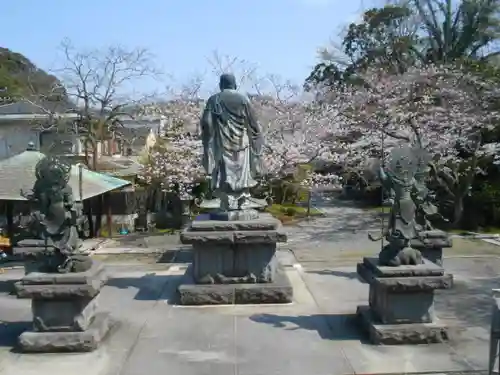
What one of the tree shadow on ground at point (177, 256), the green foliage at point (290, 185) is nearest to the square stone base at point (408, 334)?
the tree shadow on ground at point (177, 256)

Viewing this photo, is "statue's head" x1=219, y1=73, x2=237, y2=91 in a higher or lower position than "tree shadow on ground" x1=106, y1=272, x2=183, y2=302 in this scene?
higher

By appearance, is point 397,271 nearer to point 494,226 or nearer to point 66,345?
point 66,345

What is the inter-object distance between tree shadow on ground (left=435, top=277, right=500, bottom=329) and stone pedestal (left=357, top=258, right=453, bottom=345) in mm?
1150

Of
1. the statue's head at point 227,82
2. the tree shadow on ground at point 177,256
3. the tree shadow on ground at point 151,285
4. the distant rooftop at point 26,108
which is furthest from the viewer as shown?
the distant rooftop at point 26,108

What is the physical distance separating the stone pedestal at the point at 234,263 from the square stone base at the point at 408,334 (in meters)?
2.21

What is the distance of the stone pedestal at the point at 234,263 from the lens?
855 cm

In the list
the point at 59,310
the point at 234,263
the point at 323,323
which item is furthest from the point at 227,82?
the point at 59,310

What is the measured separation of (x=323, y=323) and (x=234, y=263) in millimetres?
1915

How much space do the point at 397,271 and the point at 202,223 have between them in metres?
3.37

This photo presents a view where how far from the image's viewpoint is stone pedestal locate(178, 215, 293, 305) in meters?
8.55

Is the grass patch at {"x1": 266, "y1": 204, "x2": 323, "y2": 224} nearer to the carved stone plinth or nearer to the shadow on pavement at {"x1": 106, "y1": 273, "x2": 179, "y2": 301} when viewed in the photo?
the shadow on pavement at {"x1": 106, "y1": 273, "x2": 179, "y2": 301}

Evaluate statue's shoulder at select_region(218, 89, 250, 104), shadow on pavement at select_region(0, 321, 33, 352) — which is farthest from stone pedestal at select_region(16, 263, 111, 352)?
statue's shoulder at select_region(218, 89, 250, 104)

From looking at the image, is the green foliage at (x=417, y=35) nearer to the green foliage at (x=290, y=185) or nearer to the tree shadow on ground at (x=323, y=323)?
the green foliage at (x=290, y=185)

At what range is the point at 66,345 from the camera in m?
6.47
